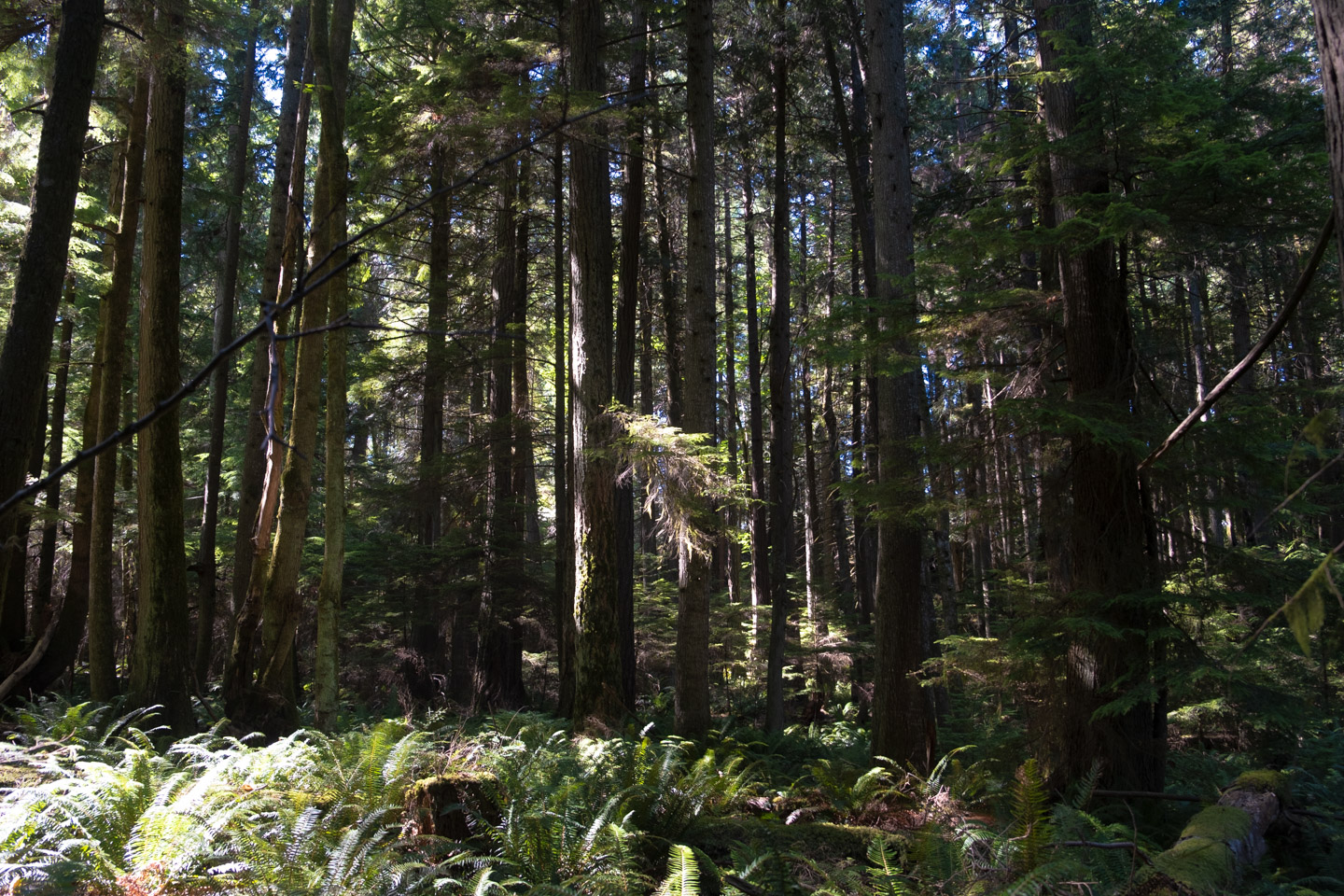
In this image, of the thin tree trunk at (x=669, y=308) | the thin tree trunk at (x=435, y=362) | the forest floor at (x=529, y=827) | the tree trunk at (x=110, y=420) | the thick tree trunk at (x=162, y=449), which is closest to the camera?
the forest floor at (x=529, y=827)

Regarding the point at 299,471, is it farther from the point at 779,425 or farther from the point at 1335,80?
the point at 1335,80

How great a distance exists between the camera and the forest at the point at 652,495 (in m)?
4.12

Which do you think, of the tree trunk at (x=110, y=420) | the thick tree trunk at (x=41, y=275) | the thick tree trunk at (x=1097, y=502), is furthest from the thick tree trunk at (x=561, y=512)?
the thick tree trunk at (x=41, y=275)

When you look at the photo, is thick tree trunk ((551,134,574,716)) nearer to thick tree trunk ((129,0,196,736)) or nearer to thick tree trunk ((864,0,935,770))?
thick tree trunk ((864,0,935,770))

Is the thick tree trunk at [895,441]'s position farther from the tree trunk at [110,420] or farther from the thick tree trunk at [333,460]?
the tree trunk at [110,420]

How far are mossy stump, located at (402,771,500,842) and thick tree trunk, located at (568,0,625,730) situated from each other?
325 centimetres

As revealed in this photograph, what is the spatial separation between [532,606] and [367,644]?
3.87 m

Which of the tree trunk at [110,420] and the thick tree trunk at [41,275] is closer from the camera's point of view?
the thick tree trunk at [41,275]

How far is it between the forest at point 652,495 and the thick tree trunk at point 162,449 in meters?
0.04

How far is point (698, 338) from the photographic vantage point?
948 centimetres

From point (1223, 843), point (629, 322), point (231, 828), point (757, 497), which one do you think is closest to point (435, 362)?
point (629, 322)

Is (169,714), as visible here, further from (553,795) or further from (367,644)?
(367,644)

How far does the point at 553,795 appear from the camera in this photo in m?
4.52

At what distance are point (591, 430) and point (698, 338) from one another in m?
1.95
